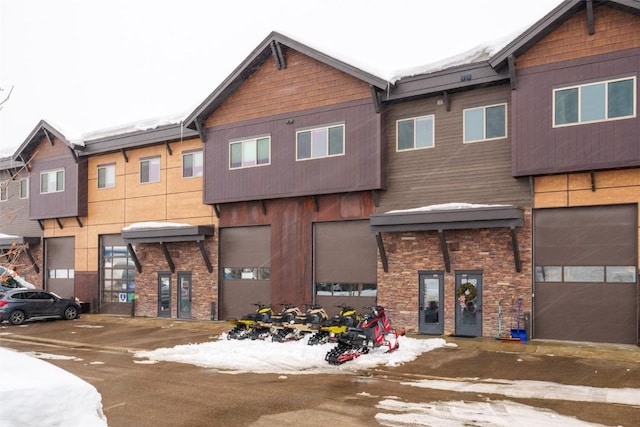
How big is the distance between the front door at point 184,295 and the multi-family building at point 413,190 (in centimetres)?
7

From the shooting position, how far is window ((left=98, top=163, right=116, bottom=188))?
1158 inches

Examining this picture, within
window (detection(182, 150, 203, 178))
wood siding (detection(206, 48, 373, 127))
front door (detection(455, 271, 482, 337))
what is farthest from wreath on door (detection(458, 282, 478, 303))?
window (detection(182, 150, 203, 178))

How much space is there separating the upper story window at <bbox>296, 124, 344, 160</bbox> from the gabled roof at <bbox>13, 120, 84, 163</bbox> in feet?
46.3

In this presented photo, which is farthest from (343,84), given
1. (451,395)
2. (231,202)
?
(451,395)

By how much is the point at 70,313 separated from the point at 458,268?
19212mm

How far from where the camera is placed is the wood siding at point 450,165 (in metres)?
18.3

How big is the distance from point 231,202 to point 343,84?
284 inches

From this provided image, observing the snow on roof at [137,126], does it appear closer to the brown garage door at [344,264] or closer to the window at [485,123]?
the brown garage door at [344,264]

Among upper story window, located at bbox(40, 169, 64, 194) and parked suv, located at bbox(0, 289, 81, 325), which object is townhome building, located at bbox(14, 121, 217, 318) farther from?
parked suv, located at bbox(0, 289, 81, 325)

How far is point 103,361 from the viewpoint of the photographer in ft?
51.1

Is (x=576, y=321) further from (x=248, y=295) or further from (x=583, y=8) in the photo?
(x=248, y=295)

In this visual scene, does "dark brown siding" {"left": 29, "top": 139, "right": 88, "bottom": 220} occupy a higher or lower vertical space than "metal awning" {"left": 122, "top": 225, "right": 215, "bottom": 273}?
higher

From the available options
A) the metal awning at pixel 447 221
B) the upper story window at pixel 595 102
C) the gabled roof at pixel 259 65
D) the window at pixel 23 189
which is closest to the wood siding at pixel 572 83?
the upper story window at pixel 595 102

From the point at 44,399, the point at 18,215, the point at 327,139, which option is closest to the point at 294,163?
the point at 327,139
